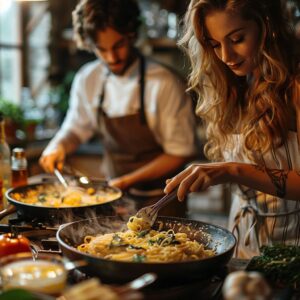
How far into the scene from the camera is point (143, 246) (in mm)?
1500

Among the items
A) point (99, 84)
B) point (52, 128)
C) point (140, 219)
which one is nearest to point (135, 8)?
point (99, 84)

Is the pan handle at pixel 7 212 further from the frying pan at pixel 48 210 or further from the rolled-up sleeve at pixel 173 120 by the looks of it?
the rolled-up sleeve at pixel 173 120

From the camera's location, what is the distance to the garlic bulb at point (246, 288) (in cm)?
97

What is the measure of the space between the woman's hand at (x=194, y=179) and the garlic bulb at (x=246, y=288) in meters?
0.54

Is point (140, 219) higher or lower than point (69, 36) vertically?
lower

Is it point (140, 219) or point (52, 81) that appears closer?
point (140, 219)

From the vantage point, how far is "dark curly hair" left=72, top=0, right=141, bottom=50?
2588 mm

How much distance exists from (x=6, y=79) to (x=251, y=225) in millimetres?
3492

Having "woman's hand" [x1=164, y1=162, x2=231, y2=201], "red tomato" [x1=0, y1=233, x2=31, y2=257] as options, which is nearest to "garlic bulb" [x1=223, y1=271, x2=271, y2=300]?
"woman's hand" [x1=164, y1=162, x2=231, y2=201]

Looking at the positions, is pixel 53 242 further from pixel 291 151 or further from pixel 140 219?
pixel 291 151

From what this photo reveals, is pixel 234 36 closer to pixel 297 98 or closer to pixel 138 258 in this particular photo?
pixel 297 98

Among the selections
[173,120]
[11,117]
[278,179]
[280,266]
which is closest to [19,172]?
[173,120]

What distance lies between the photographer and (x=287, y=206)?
209 cm

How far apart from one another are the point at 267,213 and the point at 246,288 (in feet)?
3.95
